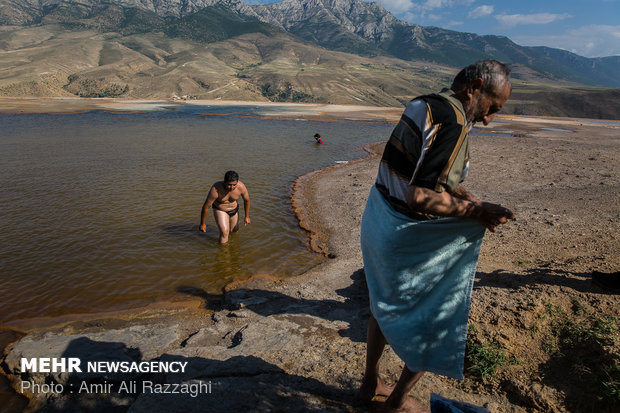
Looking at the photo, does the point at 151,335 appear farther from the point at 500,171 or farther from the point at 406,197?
the point at 500,171

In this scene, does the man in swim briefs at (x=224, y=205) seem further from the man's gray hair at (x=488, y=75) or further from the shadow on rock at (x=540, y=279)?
the man's gray hair at (x=488, y=75)

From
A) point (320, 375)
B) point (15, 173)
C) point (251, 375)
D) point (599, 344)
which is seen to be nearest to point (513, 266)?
point (599, 344)

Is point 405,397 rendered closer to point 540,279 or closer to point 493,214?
point 493,214

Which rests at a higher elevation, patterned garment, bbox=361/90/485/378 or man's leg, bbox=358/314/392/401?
patterned garment, bbox=361/90/485/378

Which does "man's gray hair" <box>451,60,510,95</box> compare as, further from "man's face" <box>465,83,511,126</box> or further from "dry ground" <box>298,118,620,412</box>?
"dry ground" <box>298,118,620,412</box>

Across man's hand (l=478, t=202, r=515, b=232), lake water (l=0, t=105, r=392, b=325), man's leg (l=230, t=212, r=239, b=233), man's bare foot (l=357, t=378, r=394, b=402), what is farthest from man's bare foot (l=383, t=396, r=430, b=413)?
man's leg (l=230, t=212, r=239, b=233)

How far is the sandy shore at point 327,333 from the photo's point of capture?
2.55m

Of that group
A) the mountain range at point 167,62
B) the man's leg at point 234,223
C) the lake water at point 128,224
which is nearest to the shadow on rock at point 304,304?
the lake water at point 128,224

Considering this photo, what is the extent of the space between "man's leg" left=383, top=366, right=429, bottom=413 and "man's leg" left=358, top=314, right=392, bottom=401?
149 mm

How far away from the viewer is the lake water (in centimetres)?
546

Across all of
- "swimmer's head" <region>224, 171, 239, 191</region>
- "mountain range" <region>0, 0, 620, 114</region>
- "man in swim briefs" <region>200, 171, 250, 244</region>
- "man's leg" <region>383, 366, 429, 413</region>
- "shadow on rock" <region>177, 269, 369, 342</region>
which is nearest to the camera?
"man's leg" <region>383, 366, 429, 413</region>

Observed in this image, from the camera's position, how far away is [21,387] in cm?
328

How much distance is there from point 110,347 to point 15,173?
12002 millimetres

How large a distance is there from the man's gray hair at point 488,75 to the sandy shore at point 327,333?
220 centimetres
